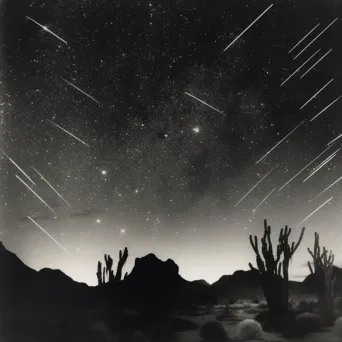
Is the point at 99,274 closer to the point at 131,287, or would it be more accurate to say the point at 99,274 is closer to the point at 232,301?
the point at 131,287

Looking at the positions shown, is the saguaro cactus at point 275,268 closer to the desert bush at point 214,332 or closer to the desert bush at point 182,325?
the desert bush at point 214,332

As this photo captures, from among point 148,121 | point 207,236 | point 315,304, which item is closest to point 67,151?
point 148,121

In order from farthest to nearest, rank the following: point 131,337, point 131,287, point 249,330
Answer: point 131,287, point 131,337, point 249,330

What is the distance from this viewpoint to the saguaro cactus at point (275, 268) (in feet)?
15.0

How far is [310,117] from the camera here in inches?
193

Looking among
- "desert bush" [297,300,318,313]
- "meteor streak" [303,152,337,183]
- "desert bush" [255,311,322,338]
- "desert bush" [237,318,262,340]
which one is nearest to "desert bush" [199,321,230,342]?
"desert bush" [237,318,262,340]

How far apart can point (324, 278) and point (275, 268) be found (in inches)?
20.4

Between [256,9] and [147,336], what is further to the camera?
[256,9]

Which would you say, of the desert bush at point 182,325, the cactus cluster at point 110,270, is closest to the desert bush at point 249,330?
the desert bush at point 182,325

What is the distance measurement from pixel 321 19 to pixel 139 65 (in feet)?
6.99

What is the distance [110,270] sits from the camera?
471cm

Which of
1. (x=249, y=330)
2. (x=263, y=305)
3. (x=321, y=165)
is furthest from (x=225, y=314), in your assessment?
(x=321, y=165)

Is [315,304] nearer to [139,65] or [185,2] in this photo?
[139,65]

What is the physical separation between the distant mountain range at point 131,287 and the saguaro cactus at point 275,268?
0.11 metres
